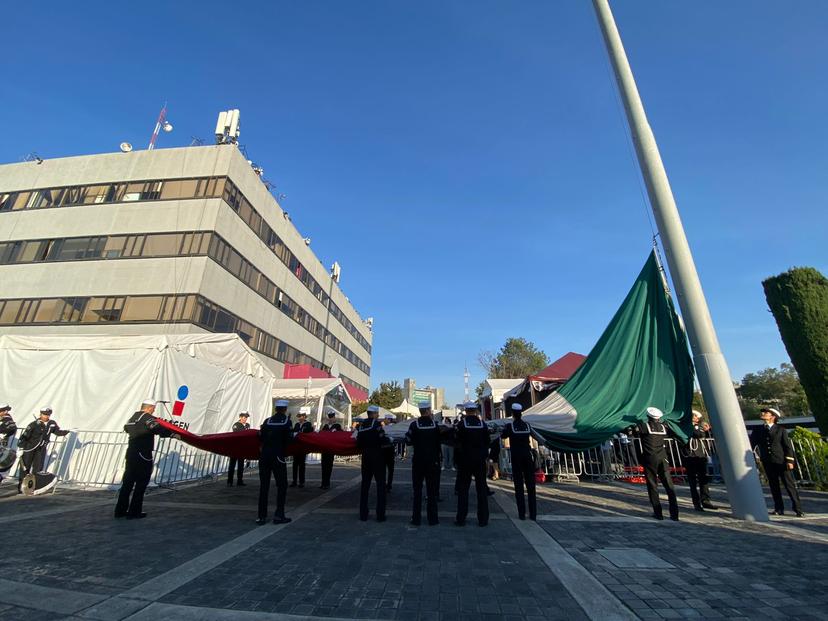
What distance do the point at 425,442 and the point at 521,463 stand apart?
1.90m

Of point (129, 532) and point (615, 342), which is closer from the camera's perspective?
point (129, 532)

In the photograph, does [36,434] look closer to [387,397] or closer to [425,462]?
[425,462]

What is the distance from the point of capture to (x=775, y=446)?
7.84 metres

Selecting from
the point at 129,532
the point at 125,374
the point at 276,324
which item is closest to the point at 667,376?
the point at 129,532

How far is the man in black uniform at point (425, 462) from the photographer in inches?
266

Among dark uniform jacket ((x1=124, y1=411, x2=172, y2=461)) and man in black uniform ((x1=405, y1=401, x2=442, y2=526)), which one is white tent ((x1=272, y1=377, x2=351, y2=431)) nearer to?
dark uniform jacket ((x1=124, y1=411, x2=172, y2=461))

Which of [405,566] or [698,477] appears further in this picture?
[698,477]

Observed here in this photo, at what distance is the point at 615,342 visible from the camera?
10.0 metres

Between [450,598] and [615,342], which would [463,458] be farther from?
[615,342]

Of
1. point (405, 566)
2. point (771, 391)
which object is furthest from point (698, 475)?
point (771, 391)

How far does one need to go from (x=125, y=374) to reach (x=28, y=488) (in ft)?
11.0

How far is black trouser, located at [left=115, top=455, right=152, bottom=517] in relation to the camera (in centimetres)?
706

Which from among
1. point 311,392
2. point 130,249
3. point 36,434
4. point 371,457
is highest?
point 130,249

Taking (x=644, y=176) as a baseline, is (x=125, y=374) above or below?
below
